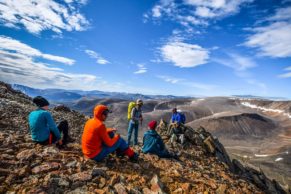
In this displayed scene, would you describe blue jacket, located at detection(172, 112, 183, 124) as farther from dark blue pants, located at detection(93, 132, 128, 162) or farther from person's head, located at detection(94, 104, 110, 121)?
person's head, located at detection(94, 104, 110, 121)

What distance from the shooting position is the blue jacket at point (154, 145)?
13094 mm

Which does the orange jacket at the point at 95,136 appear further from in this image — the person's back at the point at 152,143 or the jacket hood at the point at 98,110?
the person's back at the point at 152,143

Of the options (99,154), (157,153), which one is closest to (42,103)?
(99,154)

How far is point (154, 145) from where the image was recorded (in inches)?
518

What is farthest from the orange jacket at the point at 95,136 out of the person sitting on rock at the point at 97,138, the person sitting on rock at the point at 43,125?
the person sitting on rock at the point at 43,125

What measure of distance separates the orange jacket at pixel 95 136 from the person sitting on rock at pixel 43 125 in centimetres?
168

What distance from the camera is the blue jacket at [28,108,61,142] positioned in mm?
10070

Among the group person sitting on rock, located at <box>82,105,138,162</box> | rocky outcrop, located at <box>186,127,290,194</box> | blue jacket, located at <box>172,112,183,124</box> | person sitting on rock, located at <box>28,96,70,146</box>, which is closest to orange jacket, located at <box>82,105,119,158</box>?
person sitting on rock, located at <box>82,105,138,162</box>

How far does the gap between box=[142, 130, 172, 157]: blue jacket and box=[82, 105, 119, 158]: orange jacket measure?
3.86 meters

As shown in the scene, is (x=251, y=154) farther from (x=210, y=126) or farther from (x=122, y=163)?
(x=122, y=163)

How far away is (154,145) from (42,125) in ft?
18.7

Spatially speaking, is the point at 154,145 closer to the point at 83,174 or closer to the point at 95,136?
the point at 95,136

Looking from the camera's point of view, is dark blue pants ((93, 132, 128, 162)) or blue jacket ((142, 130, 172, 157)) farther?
blue jacket ((142, 130, 172, 157))

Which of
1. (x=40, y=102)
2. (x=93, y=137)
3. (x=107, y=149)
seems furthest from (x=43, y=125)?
(x=107, y=149)
